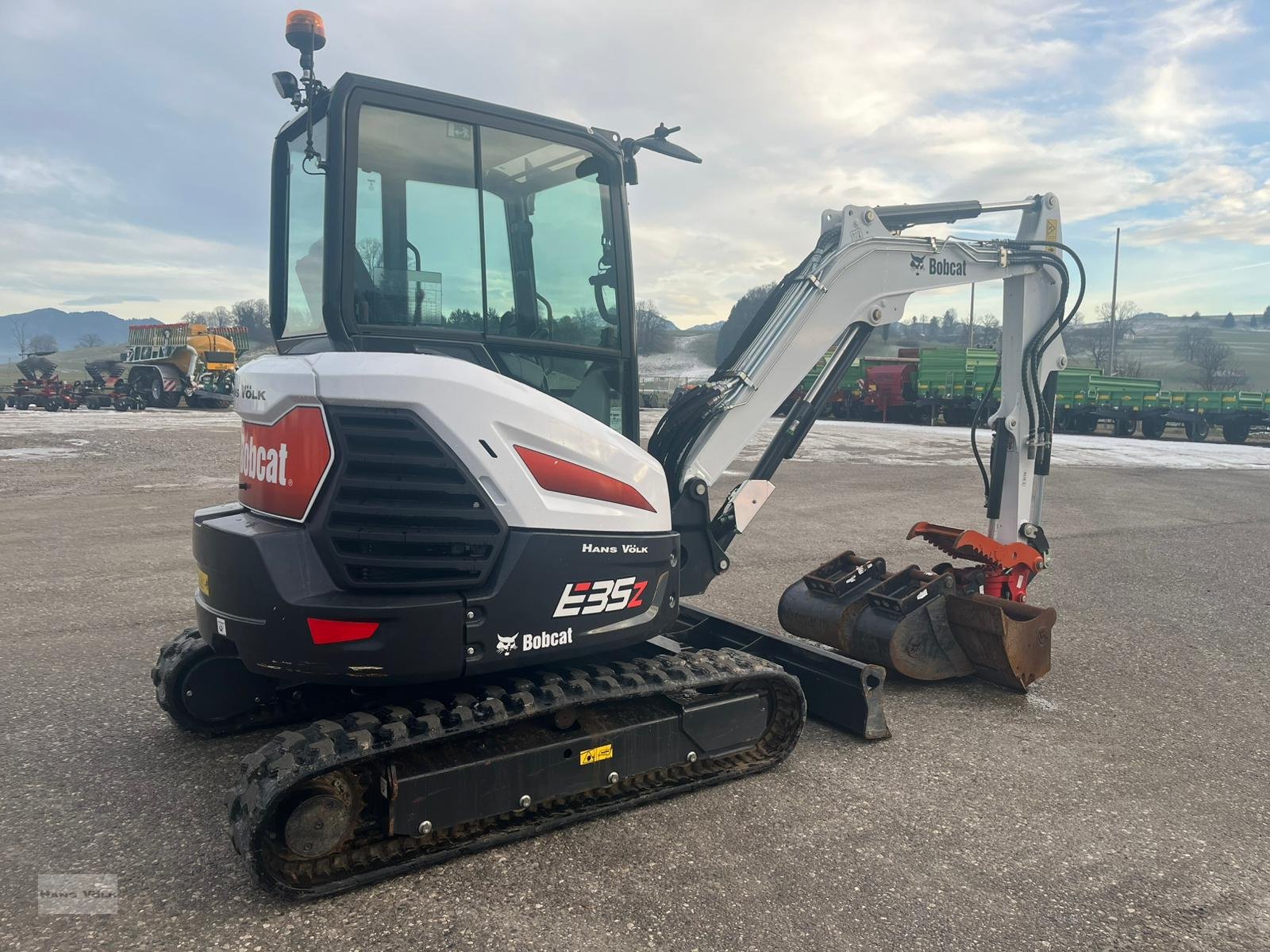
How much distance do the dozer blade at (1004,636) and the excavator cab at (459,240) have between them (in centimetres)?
247

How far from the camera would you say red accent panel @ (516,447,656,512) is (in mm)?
3383

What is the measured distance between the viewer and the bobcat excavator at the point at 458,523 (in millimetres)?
3113

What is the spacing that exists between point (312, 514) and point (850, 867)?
237 centimetres

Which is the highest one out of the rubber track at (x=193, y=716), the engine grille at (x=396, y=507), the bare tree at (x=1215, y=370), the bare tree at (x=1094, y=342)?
the bare tree at (x=1094, y=342)

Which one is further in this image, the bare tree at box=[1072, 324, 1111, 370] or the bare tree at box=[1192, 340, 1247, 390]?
the bare tree at box=[1072, 324, 1111, 370]

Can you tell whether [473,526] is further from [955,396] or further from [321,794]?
[955,396]

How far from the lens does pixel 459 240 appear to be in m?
3.66

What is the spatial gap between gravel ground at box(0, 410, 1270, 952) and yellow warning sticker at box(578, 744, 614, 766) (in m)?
0.29

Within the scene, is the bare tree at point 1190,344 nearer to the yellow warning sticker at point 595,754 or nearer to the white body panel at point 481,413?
the white body panel at point 481,413

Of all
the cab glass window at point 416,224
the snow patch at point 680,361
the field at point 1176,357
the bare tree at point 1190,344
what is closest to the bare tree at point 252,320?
the cab glass window at point 416,224

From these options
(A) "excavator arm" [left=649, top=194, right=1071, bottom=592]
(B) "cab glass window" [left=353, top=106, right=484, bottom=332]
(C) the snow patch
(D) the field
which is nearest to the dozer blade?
(A) "excavator arm" [left=649, top=194, right=1071, bottom=592]

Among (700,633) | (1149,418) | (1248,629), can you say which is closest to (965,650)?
(700,633)

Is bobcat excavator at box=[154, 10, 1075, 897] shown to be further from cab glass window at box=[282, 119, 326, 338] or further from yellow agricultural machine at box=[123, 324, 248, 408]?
yellow agricultural machine at box=[123, 324, 248, 408]

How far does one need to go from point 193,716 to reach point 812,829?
9.72 feet
